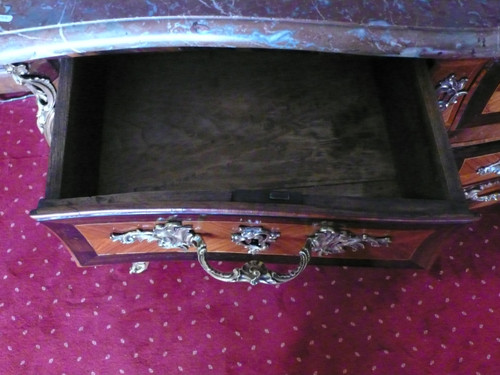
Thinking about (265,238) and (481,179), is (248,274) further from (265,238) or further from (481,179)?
(481,179)

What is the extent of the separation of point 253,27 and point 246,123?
0.27 meters

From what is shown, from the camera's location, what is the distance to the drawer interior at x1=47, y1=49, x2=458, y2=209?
667 millimetres

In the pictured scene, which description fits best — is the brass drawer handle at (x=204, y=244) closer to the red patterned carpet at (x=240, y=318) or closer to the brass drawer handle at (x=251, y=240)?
the brass drawer handle at (x=251, y=240)

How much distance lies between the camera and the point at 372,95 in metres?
0.76

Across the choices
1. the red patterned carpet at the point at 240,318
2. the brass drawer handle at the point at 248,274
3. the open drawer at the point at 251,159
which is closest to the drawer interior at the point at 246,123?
the open drawer at the point at 251,159

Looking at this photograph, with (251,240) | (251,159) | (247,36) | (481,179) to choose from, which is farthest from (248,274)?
(481,179)

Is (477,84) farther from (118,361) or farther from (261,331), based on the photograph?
(118,361)

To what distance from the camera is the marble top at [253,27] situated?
1.57 ft

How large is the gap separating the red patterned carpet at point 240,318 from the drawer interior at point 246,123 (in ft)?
1.05

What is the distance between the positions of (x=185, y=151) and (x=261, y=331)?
1.29ft

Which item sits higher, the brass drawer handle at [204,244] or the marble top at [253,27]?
the marble top at [253,27]

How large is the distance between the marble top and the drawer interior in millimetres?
124

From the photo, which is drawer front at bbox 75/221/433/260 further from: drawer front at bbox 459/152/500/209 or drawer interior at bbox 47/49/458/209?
drawer front at bbox 459/152/500/209

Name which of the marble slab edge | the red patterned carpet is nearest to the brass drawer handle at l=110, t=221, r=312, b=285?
the marble slab edge
